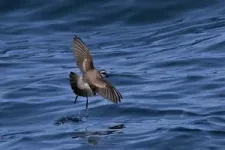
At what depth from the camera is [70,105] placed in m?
13.0

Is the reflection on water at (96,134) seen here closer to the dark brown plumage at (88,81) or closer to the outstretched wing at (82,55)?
the dark brown plumage at (88,81)

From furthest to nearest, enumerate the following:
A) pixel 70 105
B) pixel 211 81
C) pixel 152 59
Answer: pixel 152 59 → pixel 211 81 → pixel 70 105

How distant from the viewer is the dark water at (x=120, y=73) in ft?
36.9

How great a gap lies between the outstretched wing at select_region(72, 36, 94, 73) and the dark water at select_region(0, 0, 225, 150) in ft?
2.43

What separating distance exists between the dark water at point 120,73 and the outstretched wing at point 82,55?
740mm

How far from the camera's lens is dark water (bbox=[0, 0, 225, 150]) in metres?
11.3

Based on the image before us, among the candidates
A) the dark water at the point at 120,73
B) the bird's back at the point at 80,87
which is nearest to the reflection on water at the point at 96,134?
the dark water at the point at 120,73

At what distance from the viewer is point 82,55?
11141 mm

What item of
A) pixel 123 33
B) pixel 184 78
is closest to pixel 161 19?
pixel 123 33

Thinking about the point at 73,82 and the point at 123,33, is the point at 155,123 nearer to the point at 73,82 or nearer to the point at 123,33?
the point at 73,82

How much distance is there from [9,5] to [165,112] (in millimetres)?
6953

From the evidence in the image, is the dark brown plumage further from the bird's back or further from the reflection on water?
the reflection on water

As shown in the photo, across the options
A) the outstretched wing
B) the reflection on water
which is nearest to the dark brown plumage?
the outstretched wing

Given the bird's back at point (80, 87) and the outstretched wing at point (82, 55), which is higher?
the outstretched wing at point (82, 55)
